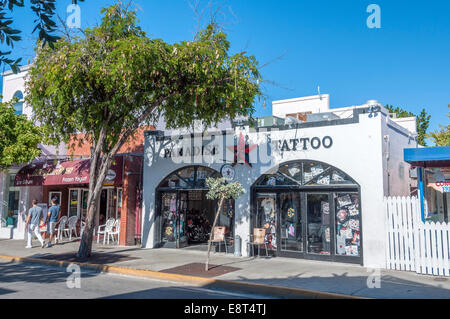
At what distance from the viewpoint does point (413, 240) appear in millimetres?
10648

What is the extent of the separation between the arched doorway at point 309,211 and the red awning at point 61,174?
6.36m

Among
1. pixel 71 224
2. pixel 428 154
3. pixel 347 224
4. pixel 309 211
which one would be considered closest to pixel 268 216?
pixel 309 211

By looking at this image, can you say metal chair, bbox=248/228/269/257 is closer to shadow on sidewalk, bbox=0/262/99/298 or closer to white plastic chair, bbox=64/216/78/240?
shadow on sidewalk, bbox=0/262/99/298

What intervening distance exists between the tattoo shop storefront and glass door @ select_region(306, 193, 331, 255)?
32 mm

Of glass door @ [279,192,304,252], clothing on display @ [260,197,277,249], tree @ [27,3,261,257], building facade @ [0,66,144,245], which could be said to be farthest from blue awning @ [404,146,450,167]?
building facade @ [0,66,144,245]

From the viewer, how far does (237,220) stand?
1386 cm

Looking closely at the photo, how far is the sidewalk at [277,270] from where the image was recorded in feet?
27.6

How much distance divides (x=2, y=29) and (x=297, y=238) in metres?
10.6

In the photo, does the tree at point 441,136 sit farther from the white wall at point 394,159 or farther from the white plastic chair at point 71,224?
the white plastic chair at point 71,224

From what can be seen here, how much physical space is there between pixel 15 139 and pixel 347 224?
13.8 metres

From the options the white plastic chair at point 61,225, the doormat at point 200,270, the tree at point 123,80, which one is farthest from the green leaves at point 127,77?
the white plastic chair at point 61,225

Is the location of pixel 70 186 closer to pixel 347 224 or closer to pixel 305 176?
pixel 305 176
